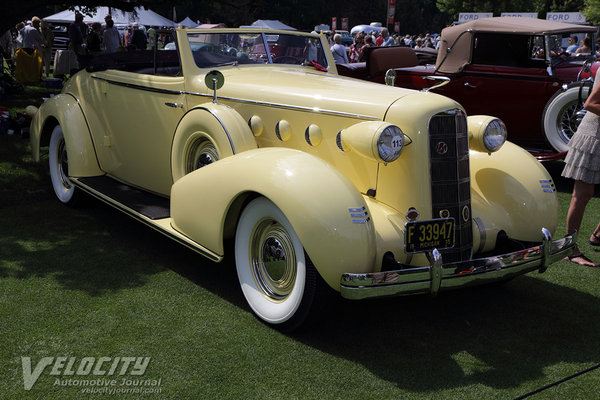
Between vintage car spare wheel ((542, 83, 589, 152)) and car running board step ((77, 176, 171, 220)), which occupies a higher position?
vintage car spare wheel ((542, 83, 589, 152))

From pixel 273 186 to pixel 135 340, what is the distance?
3.84 feet

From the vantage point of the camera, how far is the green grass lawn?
121 inches

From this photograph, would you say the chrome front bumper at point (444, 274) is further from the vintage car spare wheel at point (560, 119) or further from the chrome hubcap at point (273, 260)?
the vintage car spare wheel at point (560, 119)

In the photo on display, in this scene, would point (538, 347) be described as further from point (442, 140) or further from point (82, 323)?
point (82, 323)

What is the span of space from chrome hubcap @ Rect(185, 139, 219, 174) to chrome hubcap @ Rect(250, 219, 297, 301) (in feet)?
2.80

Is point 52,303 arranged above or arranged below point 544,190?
below

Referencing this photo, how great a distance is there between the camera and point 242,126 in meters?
4.13

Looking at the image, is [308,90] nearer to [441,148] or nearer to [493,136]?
[441,148]

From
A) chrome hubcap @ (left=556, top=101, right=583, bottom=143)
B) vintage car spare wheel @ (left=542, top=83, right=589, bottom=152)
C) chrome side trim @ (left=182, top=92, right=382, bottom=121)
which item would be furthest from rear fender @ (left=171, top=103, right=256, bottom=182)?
chrome hubcap @ (left=556, top=101, right=583, bottom=143)

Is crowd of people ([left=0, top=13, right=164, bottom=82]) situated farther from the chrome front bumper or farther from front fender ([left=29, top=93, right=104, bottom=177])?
the chrome front bumper

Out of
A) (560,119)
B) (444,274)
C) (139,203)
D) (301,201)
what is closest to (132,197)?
(139,203)

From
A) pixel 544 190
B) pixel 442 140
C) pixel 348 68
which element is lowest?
pixel 544 190

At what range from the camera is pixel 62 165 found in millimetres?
6062

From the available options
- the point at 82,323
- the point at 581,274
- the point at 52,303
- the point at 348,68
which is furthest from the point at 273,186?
the point at 348,68
